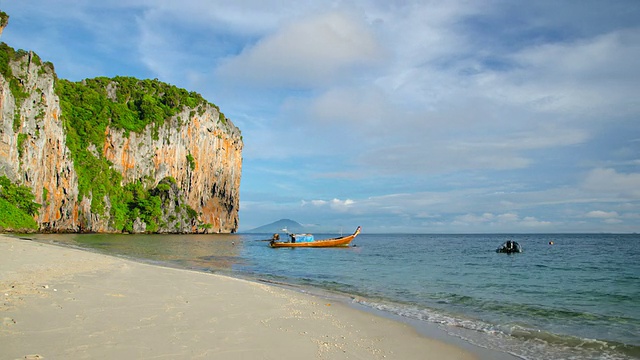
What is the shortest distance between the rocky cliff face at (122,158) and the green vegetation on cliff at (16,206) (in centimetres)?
156

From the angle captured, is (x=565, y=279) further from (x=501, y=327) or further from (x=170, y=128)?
(x=170, y=128)

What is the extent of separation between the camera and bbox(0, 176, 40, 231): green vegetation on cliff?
47.6 meters

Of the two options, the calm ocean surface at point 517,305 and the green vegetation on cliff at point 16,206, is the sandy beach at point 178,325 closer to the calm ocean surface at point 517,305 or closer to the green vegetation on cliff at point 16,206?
the calm ocean surface at point 517,305

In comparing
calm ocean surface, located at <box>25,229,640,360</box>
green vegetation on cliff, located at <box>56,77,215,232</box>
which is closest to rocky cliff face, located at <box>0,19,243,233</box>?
green vegetation on cliff, located at <box>56,77,215,232</box>

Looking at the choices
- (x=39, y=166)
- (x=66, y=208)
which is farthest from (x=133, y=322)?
(x=66, y=208)

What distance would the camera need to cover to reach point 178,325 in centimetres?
710

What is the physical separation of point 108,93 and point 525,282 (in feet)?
287

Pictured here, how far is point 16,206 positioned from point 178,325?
55.7m

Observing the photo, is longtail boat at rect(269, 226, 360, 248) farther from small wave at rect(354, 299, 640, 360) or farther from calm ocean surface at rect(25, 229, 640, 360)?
small wave at rect(354, 299, 640, 360)

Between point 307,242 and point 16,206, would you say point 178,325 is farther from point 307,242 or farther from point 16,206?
point 16,206

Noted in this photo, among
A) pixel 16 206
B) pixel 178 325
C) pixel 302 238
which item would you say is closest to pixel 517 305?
pixel 178 325

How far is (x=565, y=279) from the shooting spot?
829 inches

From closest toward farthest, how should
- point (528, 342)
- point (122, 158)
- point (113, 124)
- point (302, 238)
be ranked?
point (528, 342)
point (302, 238)
point (113, 124)
point (122, 158)

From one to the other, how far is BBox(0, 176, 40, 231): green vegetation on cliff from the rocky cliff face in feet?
5.12
